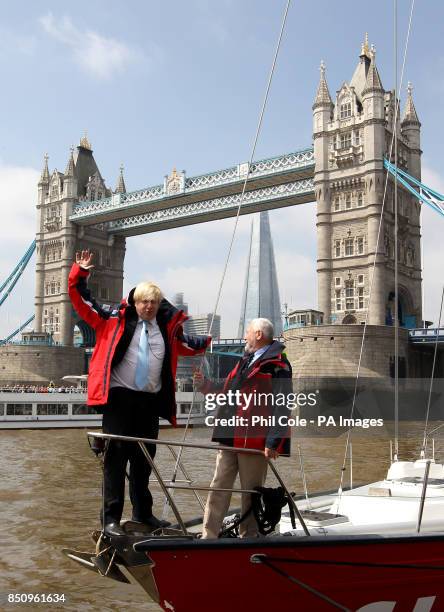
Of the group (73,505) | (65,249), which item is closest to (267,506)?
(73,505)

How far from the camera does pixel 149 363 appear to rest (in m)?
4.01

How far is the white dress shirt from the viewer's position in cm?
398

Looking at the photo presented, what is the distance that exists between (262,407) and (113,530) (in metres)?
1.14

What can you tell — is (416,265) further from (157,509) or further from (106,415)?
(106,415)

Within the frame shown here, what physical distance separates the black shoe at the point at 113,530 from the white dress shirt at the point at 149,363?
81 cm

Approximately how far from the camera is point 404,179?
42.7 metres

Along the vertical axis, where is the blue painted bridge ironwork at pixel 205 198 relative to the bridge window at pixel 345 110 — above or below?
below

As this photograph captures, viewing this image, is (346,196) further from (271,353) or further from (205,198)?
(271,353)

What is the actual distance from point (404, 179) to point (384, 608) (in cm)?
4165

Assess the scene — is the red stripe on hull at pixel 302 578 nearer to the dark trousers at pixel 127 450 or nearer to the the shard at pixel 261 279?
the dark trousers at pixel 127 450

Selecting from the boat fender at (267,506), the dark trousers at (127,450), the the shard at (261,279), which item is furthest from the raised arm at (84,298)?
the the shard at (261,279)

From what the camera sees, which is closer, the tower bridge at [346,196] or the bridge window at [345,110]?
the tower bridge at [346,196]

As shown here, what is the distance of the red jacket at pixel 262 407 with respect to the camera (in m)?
3.94

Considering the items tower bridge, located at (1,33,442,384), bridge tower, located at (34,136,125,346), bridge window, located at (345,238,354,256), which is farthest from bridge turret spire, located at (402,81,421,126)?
bridge tower, located at (34,136,125,346)
